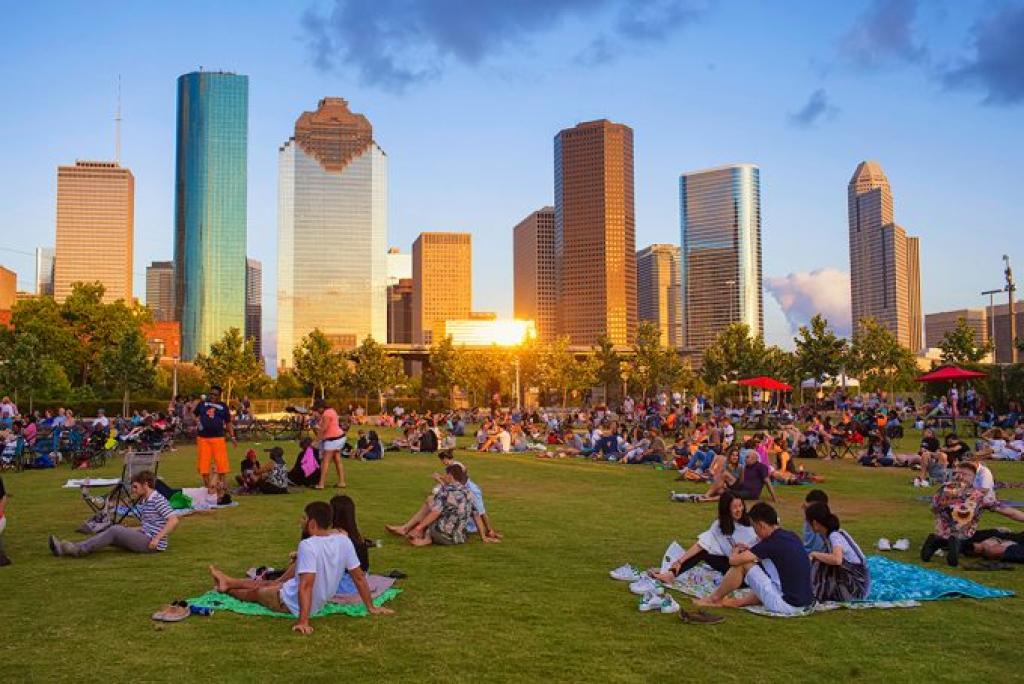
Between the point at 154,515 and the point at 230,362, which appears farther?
the point at 230,362

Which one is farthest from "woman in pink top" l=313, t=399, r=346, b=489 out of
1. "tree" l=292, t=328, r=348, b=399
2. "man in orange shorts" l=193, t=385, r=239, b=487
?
"tree" l=292, t=328, r=348, b=399

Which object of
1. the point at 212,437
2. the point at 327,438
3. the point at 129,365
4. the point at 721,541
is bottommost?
the point at 721,541

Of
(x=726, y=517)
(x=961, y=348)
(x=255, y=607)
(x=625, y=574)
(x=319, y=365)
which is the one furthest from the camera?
(x=319, y=365)

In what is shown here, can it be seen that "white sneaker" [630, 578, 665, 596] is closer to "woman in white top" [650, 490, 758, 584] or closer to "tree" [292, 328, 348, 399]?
"woman in white top" [650, 490, 758, 584]

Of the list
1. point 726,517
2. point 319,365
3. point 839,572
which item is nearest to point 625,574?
point 726,517

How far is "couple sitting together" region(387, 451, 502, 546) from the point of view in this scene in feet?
33.7

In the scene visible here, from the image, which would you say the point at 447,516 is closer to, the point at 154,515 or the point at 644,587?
the point at 644,587

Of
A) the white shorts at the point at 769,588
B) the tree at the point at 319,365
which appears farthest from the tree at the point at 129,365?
the white shorts at the point at 769,588

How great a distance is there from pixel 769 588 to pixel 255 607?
459 cm

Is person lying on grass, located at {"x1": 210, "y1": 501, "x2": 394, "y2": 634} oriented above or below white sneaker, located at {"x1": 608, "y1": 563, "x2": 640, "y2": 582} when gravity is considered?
above

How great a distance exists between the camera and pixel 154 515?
31.4 ft

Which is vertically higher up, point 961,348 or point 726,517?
point 961,348

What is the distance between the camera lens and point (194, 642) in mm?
6160

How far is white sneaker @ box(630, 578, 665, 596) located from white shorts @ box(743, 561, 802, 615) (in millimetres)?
856
